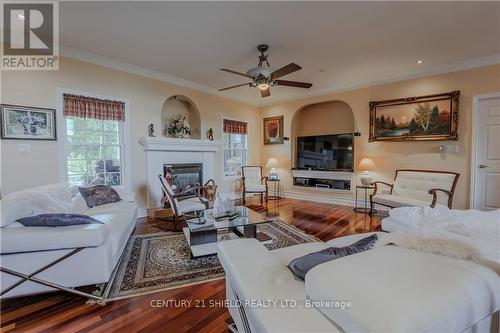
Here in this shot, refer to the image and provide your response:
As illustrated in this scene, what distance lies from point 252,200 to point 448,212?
4161mm

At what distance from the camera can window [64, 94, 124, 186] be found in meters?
3.62

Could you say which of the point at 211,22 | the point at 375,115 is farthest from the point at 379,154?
the point at 211,22

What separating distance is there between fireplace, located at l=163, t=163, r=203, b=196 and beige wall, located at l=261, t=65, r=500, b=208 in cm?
279

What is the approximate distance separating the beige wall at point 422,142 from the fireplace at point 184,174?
279 cm

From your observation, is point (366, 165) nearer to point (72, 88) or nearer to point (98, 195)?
point (98, 195)

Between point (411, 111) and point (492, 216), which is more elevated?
point (411, 111)

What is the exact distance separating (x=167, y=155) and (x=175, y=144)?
270 millimetres

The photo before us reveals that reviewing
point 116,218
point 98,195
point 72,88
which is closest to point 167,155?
point 98,195

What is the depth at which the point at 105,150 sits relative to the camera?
3988 mm

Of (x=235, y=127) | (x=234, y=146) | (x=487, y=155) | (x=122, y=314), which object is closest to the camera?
(x=122, y=314)

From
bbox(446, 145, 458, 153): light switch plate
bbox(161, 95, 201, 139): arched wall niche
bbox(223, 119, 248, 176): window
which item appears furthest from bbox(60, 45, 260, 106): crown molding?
bbox(446, 145, 458, 153): light switch plate

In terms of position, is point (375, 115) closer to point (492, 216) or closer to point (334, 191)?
point (334, 191)

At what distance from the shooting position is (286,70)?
10.2 ft

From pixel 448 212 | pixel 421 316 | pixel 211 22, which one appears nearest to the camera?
pixel 421 316
